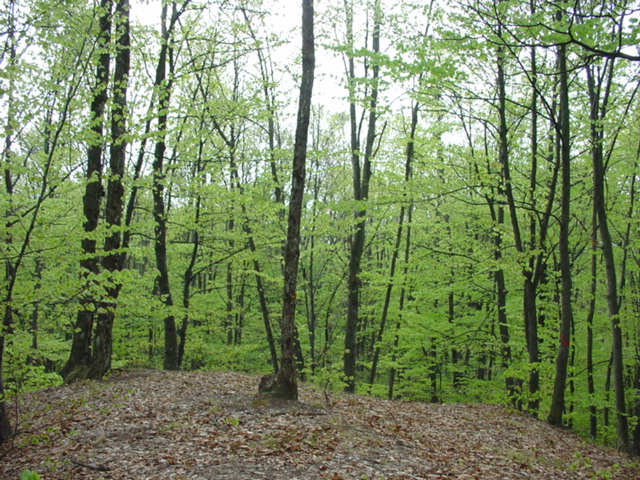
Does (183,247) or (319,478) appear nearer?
(319,478)

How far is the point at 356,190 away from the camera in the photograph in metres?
13.3

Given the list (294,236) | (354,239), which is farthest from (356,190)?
(294,236)

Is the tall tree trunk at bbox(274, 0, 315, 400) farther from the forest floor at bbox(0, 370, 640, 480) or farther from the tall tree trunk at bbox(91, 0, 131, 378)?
the tall tree trunk at bbox(91, 0, 131, 378)

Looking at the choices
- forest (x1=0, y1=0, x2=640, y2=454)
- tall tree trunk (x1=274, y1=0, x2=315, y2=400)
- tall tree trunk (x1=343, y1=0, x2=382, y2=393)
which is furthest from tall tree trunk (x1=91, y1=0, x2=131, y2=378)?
tall tree trunk (x1=343, y1=0, x2=382, y2=393)

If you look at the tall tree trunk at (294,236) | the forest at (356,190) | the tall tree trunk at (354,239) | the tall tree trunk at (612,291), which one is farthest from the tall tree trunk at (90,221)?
the tall tree trunk at (612,291)

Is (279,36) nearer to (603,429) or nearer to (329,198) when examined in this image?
(329,198)

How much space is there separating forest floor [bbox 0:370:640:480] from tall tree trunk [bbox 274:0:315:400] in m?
0.48

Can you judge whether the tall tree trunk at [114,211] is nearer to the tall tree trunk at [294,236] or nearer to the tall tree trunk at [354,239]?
the tall tree trunk at [294,236]

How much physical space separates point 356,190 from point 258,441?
8.86 metres

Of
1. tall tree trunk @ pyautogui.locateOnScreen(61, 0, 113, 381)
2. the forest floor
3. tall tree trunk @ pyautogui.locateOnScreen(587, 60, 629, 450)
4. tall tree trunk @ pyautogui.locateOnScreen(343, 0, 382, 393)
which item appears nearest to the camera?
the forest floor

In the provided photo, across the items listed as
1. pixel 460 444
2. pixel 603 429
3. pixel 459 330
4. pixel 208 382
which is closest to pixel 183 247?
pixel 208 382

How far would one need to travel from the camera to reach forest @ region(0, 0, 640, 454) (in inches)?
221

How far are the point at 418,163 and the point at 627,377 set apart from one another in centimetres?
1256

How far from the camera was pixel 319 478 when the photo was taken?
15.6 ft
